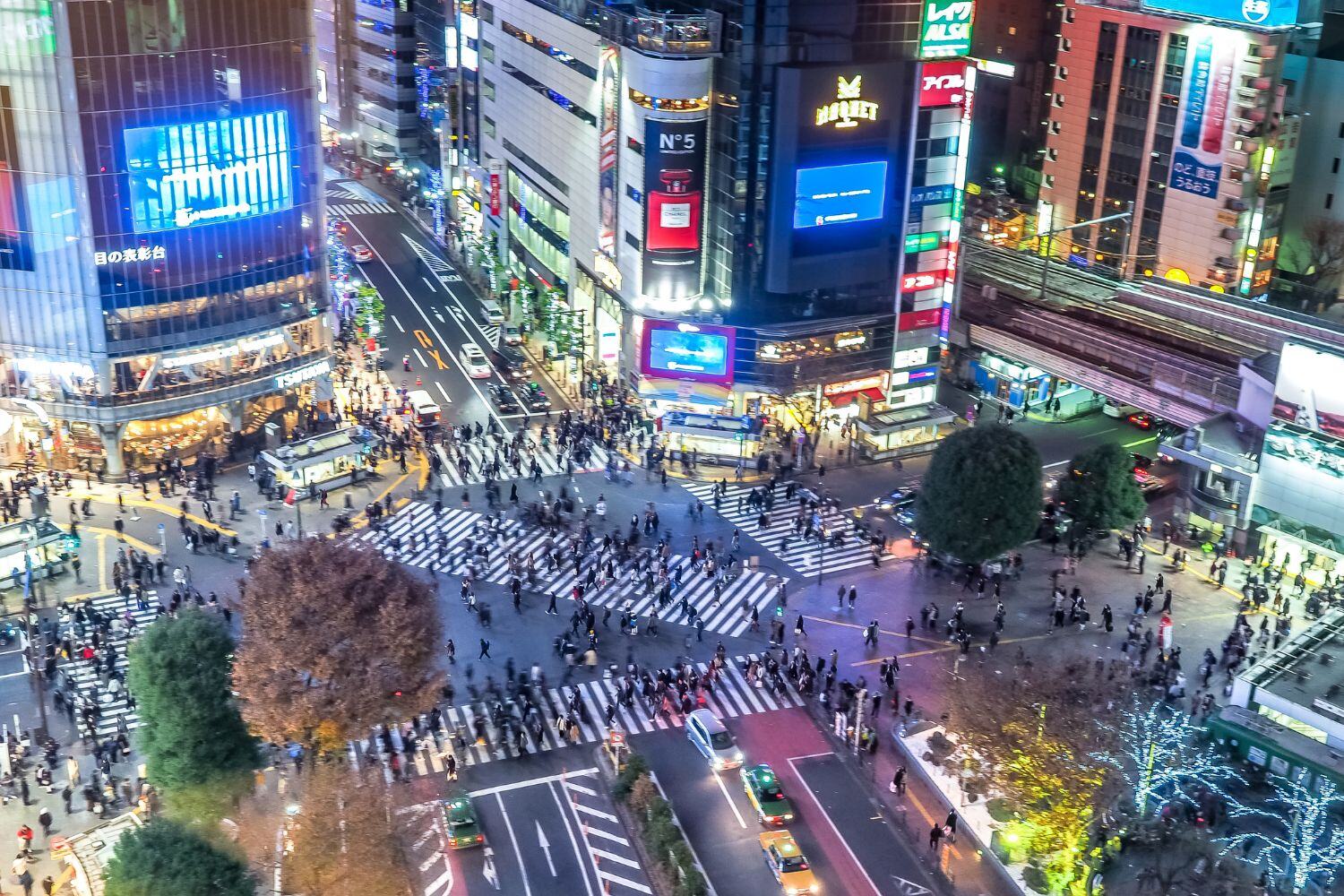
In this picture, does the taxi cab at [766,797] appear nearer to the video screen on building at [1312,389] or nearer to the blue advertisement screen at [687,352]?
the video screen on building at [1312,389]

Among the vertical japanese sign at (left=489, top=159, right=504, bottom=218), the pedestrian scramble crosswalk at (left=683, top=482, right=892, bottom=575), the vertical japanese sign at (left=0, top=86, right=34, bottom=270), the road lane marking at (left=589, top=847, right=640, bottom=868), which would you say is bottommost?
the road lane marking at (left=589, top=847, right=640, bottom=868)

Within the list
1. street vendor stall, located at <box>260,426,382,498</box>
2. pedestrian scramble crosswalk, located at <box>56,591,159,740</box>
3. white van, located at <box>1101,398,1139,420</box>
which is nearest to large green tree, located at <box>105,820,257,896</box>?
pedestrian scramble crosswalk, located at <box>56,591,159,740</box>

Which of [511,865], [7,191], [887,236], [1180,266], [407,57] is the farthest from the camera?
[407,57]

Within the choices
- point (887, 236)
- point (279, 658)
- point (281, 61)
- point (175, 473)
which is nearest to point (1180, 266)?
point (887, 236)

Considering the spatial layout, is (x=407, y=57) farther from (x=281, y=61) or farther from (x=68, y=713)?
(x=68, y=713)

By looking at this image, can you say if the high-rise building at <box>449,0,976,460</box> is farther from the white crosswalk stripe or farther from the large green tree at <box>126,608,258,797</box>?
the white crosswalk stripe
